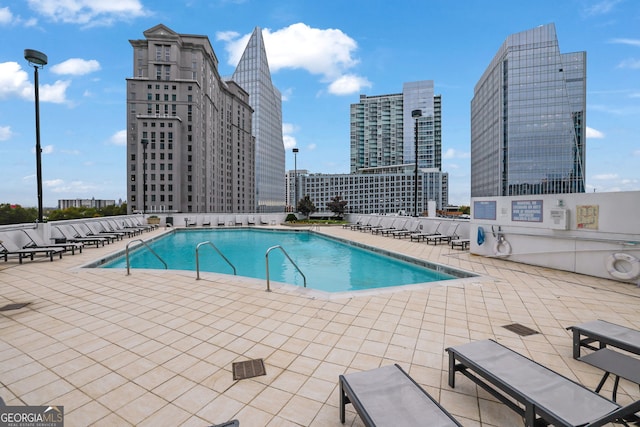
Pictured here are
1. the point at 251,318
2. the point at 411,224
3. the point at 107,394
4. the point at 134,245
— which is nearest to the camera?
the point at 107,394

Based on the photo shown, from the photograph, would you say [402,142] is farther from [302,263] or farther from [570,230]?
[570,230]

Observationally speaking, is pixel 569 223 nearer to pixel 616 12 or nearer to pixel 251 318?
pixel 251 318

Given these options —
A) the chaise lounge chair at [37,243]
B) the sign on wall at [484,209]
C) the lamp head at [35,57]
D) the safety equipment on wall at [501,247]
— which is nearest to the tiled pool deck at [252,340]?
the safety equipment on wall at [501,247]

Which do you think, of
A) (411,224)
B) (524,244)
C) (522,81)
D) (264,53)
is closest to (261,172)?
Answer: (264,53)

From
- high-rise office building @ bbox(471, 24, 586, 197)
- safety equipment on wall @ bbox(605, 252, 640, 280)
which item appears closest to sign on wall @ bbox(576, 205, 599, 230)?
safety equipment on wall @ bbox(605, 252, 640, 280)

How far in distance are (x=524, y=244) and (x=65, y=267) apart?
43.1ft

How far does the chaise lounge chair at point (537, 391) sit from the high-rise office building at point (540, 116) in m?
80.8

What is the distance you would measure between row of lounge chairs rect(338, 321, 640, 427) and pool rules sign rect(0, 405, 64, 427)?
223 cm

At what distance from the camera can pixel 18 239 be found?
9273 mm

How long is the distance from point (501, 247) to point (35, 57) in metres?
16.2

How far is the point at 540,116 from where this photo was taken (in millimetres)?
67938

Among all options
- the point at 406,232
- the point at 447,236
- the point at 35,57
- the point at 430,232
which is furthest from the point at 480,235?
the point at 35,57

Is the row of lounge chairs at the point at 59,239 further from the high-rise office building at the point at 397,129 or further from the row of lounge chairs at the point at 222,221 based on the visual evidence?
the high-rise office building at the point at 397,129

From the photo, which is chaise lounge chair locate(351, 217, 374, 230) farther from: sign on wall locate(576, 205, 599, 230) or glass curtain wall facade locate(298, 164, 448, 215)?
glass curtain wall facade locate(298, 164, 448, 215)
